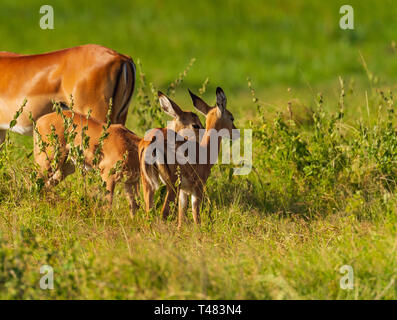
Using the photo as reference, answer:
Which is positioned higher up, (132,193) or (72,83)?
(72,83)

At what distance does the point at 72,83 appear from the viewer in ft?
22.7

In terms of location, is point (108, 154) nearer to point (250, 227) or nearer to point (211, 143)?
point (211, 143)

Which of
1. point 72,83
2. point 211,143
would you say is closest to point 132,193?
point 211,143

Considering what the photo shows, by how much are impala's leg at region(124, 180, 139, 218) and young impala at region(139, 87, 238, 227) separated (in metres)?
0.26

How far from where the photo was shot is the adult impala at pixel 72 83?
270 inches

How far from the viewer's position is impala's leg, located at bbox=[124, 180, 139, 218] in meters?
5.93

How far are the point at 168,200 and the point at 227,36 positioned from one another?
49.6 ft

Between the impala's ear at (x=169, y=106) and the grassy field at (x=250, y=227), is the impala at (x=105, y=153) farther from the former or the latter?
the grassy field at (x=250, y=227)

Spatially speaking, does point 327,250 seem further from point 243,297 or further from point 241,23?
point 241,23

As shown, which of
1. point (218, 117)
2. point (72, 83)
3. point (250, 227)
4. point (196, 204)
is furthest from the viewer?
point (72, 83)

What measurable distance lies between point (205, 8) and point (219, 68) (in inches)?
240

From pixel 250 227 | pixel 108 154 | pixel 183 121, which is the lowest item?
pixel 250 227

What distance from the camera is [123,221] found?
5.67 meters

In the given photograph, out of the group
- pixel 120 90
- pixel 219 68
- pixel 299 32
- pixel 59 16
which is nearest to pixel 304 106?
pixel 120 90
